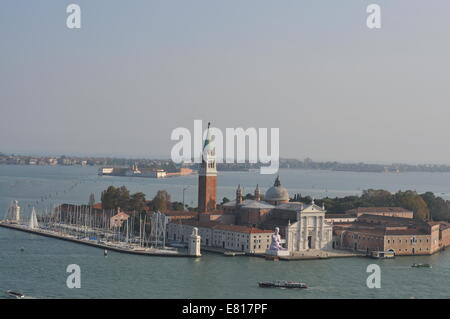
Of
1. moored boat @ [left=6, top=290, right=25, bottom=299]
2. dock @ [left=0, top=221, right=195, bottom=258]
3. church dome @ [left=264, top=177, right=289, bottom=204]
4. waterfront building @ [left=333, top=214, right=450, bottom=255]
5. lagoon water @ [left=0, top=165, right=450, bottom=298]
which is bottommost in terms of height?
lagoon water @ [left=0, top=165, right=450, bottom=298]

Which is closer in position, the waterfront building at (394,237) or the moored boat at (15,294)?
the moored boat at (15,294)

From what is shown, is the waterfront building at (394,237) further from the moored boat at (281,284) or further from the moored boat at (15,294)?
the moored boat at (15,294)

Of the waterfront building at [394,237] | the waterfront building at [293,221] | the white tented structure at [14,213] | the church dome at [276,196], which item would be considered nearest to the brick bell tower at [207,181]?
the waterfront building at [293,221]

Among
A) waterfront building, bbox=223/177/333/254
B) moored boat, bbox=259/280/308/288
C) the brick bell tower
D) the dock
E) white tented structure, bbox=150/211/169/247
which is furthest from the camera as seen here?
the brick bell tower

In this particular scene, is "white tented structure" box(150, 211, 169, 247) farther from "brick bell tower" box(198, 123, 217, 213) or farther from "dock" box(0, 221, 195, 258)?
"dock" box(0, 221, 195, 258)

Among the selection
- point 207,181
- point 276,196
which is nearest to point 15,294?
→ point 207,181

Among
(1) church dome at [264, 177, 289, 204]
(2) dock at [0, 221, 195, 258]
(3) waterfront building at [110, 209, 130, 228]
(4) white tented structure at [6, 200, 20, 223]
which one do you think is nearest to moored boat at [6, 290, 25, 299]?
(2) dock at [0, 221, 195, 258]

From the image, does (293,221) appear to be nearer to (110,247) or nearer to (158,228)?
(158,228)
